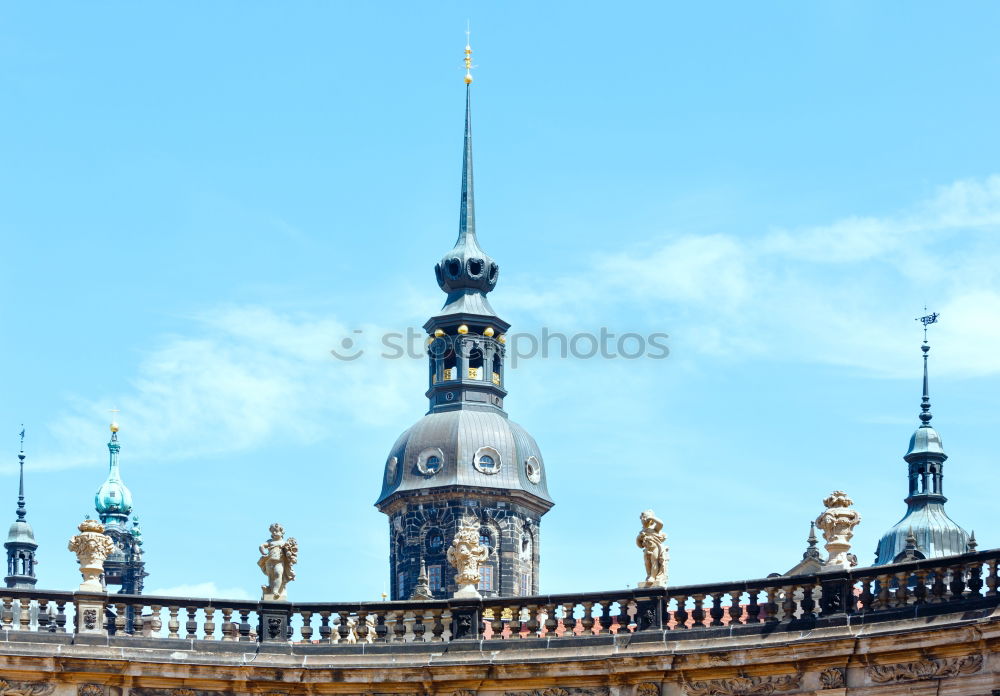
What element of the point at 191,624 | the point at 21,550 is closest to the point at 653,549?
the point at 191,624

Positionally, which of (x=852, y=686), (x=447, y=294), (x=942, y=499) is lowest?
(x=852, y=686)

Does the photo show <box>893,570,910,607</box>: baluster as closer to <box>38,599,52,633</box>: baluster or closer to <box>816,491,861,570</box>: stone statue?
<box>816,491,861,570</box>: stone statue

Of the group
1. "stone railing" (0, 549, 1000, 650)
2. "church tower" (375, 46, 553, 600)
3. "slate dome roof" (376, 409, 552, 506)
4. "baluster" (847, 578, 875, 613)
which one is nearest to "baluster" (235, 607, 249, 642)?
"stone railing" (0, 549, 1000, 650)

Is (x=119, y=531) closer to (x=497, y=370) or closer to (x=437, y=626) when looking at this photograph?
(x=497, y=370)

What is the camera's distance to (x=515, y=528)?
378 feet

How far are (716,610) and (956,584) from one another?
4.75 m

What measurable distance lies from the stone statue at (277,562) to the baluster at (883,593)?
37.5ft

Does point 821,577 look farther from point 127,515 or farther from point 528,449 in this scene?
point 127,515

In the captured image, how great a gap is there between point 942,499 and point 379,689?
56.1m

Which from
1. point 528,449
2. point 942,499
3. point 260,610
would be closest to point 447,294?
point 528,449

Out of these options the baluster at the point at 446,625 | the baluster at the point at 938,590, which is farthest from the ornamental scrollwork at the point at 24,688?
the baluster at the point at 938,590

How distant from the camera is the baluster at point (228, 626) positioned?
49.3 metres

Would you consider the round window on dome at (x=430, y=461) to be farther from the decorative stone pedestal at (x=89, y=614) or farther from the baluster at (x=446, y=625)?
the decorative stone pedestal at (x=89, y=614)

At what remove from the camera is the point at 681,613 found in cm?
4775
